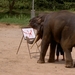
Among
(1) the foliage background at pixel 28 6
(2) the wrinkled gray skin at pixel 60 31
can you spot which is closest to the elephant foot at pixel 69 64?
(2) the wrinkled gray skin at pixel 60 31

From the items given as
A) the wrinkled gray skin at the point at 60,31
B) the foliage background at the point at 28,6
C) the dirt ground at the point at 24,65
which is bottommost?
the foliage background at the point at 28,6

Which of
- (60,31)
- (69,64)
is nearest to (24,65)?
(69,64)

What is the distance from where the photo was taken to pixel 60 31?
11.4 metres

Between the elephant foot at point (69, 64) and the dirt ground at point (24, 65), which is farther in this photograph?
the elephant foot at point (69, 64)

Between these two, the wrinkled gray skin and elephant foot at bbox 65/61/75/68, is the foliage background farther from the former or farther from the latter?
elephant foot at bbox 65/61/75/68

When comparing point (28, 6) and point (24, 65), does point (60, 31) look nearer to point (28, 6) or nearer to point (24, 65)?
point (24, 65)

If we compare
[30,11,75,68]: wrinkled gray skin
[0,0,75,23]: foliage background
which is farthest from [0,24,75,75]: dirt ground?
[0,0,75,23]: foliage background

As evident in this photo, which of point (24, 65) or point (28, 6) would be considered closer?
point (24, 65)

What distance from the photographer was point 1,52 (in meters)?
14.2

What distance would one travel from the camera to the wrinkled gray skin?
1116 centimetres

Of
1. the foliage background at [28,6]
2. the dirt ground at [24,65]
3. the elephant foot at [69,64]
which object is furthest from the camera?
the foliage background at [28,6]

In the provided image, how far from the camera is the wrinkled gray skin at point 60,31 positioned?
36.6 ft

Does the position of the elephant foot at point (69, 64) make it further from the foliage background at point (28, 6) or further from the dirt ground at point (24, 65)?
the foliage background at point (28, 6)

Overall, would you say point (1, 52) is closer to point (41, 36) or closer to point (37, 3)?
point (41, 36)
